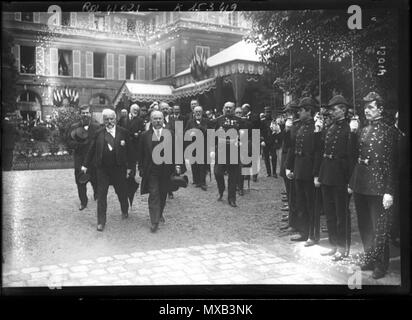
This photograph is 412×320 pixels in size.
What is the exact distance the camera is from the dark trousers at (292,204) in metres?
4.73

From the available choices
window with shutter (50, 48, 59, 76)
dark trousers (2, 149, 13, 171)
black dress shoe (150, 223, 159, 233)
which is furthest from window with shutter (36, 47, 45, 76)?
black dress shoe (150, 223, 159, 233)

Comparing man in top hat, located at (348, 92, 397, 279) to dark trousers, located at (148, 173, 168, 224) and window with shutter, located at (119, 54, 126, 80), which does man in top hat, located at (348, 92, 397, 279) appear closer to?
dark trousers, located at (148, 173, 168, 224)

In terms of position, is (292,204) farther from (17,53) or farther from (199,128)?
(17,53)

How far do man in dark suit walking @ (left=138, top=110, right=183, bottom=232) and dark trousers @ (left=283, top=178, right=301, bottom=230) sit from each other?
56.4 inches

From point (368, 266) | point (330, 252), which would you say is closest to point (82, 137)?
point (330, 252)

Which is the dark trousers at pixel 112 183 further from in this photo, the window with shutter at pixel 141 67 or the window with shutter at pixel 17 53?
the window with shutter at pixel 17 53

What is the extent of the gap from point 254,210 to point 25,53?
359 centimetres

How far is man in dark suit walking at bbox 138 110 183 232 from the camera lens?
191 inches

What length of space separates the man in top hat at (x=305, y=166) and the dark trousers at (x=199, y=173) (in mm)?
1069

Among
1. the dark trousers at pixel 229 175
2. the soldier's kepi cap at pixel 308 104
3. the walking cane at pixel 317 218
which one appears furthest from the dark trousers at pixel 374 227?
the dark trousers at pixel 229 175

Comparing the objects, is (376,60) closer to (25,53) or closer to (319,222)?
(319,222)

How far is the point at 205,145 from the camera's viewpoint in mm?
4961

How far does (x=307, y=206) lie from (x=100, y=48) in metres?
3.54

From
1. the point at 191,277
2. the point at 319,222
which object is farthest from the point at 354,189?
the point at 191,277
